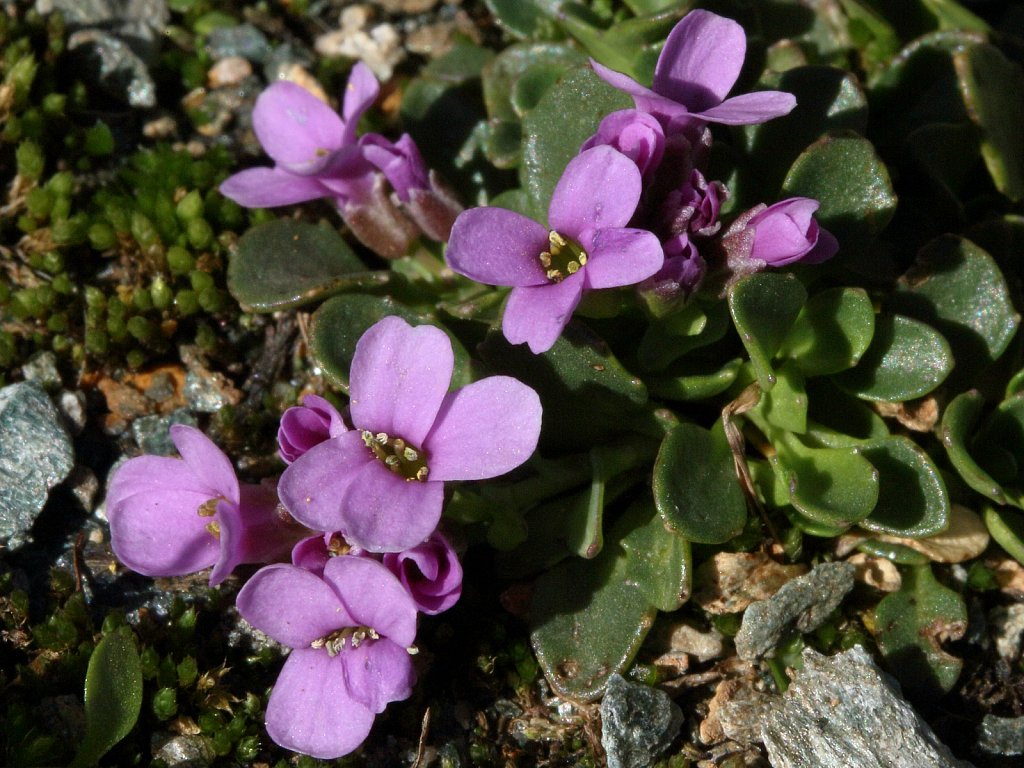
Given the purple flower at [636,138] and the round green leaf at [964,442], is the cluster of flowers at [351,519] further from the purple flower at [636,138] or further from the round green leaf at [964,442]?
the round green leaf at [964,442]

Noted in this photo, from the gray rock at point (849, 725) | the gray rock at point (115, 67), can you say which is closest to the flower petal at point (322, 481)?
the gray rock at point (849, 725)

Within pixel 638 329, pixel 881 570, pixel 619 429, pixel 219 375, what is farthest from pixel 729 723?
pixel 219 375

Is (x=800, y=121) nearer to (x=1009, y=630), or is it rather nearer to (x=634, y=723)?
(x=1009, y=630)

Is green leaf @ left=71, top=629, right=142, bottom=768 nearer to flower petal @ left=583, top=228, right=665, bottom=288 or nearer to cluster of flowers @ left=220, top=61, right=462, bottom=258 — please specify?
cluster of flowers @ left=220, top=61, right=462, bottom=258

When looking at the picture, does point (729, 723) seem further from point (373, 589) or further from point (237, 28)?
point (237, 28)

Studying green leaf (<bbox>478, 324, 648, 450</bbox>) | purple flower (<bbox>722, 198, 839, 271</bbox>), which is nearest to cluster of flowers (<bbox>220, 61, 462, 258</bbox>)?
green leaf (<bbox>478, 324, 648, 450</bbox>)

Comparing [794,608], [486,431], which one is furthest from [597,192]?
[794,608]
